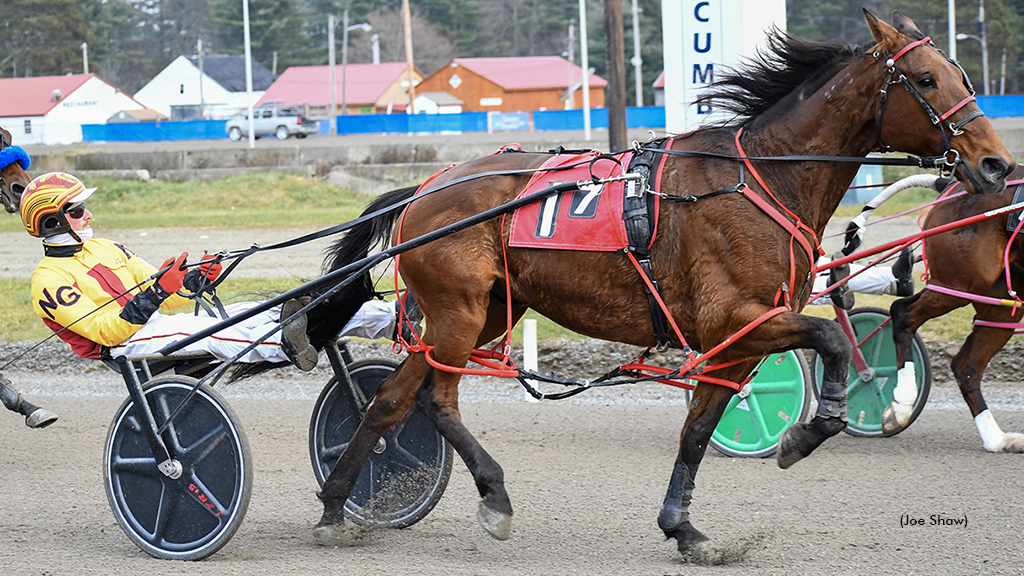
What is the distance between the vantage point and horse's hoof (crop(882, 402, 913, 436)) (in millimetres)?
5734

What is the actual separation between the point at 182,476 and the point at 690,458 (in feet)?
6.57

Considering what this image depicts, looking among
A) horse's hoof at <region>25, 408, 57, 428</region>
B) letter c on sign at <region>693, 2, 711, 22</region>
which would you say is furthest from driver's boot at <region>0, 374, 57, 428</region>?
letter c on sign at <region>693, 2, 711, 22</region>

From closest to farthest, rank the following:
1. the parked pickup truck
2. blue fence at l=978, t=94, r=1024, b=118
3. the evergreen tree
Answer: blue fence at l=978, t=94, r=1024, b=118 < the evergreen tree < the parked pickup truck

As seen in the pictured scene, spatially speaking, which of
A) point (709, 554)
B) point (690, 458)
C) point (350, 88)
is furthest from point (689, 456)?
point (350, 88)

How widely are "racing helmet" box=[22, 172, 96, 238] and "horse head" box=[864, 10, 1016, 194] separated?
3318mm

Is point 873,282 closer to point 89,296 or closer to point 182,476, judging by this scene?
point 182,476

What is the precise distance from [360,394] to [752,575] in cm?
191

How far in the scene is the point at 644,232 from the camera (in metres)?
4.09

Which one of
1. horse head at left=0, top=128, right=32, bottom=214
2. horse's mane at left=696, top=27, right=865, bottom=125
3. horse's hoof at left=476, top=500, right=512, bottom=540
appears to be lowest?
horse's hoof at left=476, top=500, right=512, bottom=540

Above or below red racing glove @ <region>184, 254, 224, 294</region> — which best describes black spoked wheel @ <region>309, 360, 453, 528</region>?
below

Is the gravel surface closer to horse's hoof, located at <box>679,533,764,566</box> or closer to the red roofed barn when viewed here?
horse's hoof, located at <box>679,533,764,566</box>

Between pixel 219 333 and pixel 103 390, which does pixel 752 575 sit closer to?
pixel 219 333

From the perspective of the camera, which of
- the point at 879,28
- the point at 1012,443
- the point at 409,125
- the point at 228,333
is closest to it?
the point at 879,28

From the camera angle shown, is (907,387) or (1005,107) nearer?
(907,387)
